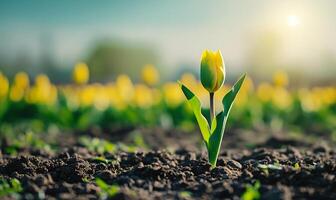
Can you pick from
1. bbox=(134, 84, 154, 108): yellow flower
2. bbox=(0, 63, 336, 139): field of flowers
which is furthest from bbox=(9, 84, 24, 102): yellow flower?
bbox=(134, 84, 154, 108): yellow flower

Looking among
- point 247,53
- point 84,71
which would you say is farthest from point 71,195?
point 247,53

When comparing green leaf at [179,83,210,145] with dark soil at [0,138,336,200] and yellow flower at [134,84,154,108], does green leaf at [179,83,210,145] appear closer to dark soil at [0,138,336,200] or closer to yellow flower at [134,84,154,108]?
dark soil at [0,138,336,200]

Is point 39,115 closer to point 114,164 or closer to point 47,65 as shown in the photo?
point 114,164

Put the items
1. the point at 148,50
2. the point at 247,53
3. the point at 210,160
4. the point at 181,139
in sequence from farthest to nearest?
the point at 148,50 → the point at 247,53 → the point at 181,139 → the point at 210,160

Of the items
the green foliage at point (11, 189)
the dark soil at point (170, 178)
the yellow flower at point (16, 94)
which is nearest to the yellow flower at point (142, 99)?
the yellow flower at point (16, 94)

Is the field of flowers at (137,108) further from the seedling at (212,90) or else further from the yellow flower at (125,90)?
the seedling at (212,90)

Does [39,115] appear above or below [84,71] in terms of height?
below

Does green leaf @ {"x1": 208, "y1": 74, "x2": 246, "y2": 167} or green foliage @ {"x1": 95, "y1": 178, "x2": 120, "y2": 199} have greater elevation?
green leaf @ {"x1": 208, "y1": 74, "x2": 246, "y2": 167}
